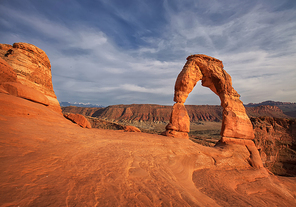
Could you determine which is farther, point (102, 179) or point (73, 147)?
point (73, 147)

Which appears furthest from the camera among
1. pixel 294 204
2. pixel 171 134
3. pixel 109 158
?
pixel 171 134

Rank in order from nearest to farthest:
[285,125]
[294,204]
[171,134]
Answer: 1. [294,204]
2. [171,134]
3. [285,125]

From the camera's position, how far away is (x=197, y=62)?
40.8ft

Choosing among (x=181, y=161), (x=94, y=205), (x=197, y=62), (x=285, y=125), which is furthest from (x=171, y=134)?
(x=285, y=125)

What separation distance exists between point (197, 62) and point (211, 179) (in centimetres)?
974

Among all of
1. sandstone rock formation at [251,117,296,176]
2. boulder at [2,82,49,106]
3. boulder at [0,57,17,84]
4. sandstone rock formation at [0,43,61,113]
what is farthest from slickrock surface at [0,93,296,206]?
sandstone rock formation at [251,117,296,176]

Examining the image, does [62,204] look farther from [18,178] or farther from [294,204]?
[294,204]

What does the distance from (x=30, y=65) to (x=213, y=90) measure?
15.9 meters

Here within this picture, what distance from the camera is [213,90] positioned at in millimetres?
13555

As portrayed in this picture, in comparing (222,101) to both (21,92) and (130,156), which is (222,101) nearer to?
(130,156)

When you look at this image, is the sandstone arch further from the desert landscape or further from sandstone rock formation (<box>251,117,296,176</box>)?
sandstone rock formation (<box>251,117,296,176</box>)

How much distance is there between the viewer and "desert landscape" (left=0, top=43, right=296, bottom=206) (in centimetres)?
275

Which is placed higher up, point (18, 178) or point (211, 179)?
point (18, 178)

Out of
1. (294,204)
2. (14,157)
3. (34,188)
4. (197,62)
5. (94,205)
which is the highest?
(197,62)
